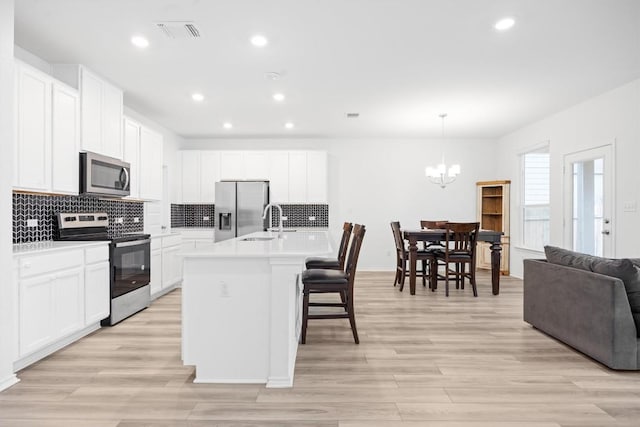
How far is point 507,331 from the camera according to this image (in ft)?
11.8

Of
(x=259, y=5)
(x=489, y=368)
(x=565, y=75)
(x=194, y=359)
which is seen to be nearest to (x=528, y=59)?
(x=565, y=75)

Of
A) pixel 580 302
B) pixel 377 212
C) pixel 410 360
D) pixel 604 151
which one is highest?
pixel 604 151

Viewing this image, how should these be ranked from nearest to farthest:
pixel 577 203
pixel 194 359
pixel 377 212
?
pixel 194 359 → pixel 577 203 → pixel 377 212

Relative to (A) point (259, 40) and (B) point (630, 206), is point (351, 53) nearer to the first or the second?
(A) point (259, 40)

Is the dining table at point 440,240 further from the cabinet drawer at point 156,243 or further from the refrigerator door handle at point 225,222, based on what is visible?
the cabinet drawer at point 156,243

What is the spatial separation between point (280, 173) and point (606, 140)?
4732 millimetres

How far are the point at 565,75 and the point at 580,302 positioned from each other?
2.48 metres

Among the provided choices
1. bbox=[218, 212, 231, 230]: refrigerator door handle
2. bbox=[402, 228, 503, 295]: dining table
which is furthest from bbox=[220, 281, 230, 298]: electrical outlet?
bbox=[218, 212, 231, 230]: refrigerator door handle

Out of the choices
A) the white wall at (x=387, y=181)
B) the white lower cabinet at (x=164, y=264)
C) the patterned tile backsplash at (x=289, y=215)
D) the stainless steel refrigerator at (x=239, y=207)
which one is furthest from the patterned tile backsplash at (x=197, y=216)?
the white lower cabinet at (x=164, y=264)

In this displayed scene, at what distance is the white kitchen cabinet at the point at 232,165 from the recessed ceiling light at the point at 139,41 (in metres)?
3.53

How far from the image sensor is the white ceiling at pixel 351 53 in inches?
109

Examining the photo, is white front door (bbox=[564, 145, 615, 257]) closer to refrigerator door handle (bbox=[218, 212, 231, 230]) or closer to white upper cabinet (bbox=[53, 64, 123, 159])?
refrigerator door handle (bbox=[218, 212, 231, 230])

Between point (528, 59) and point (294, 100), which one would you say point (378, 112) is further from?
point (528, 59)

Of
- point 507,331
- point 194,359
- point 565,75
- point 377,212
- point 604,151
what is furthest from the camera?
point 377,212
